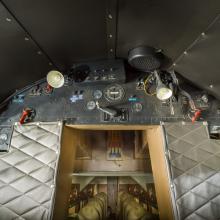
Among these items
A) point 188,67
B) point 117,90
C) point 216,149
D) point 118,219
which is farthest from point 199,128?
point 118,219

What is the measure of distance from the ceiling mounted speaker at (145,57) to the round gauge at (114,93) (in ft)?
0.88

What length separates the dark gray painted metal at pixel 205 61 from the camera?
43.5 inches

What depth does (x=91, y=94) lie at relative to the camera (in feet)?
5.35

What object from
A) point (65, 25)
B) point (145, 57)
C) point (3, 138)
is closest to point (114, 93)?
point (145, 57)

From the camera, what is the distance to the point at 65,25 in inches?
45.0

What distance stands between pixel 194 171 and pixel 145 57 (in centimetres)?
96

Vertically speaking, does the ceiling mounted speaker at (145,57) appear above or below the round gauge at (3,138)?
above

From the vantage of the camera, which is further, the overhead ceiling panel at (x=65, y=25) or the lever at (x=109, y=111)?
the lever at (x=109, y=111)

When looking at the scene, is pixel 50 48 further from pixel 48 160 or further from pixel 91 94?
pixel 48 160

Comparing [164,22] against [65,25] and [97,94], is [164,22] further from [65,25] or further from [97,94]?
[97,94]

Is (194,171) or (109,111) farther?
(109,111)

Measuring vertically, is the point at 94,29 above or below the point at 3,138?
above

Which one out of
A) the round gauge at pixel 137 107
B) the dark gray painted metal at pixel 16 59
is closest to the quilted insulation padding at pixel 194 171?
the round gauge at pixel 137 107

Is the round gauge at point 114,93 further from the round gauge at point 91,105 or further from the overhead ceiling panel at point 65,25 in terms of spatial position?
the overhead ceiling panel at point 65,25
